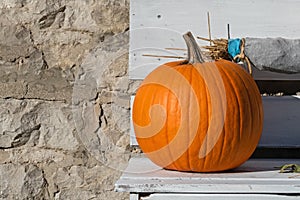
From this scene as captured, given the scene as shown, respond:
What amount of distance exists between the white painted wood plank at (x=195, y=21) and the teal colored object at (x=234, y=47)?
0.50ft

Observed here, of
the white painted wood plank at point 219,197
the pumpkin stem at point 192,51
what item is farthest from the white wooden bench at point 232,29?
the white painted wood plank at point 219,197

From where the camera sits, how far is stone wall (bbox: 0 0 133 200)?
1.87m

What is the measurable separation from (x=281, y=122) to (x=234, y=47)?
1.07 ft

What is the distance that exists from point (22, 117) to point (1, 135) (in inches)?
3.4

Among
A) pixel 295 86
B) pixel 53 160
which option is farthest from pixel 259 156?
pixel 53 160

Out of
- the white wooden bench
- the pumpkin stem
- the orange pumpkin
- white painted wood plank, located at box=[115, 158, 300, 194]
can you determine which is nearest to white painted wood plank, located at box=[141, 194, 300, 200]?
white painted wood plank, located at box=[115, 158, 300, 194]

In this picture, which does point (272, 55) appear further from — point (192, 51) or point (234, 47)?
point (192, 51)

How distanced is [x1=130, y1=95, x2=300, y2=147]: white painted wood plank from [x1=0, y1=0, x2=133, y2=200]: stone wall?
131 millimetres

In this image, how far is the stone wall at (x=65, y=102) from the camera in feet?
6.15

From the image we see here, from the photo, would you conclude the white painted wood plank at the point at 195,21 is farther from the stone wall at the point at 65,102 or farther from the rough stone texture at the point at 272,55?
the rough stone texture at the point at 272,55

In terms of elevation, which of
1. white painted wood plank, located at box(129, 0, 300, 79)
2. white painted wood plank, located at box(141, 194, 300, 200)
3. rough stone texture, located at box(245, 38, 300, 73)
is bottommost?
white painted wood plank, located at box(141, 194, 300, 200)

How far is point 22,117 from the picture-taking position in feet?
6.15

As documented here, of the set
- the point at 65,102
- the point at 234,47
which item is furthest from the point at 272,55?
the point at 65,102

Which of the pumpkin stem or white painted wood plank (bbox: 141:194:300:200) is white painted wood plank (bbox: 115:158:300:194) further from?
the pumpkin stem
